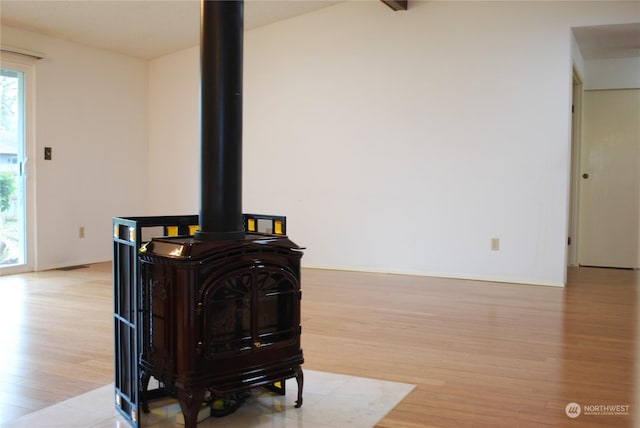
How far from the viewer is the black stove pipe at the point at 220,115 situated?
2205 mm

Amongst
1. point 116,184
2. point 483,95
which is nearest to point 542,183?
point 483,95

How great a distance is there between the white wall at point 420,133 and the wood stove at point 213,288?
11.9 ft

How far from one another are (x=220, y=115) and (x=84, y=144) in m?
4.78

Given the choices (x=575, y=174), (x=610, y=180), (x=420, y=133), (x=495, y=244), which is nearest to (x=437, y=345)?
(x=495, y=244)

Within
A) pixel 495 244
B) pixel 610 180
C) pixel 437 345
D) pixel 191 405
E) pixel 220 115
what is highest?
pixel 220 115

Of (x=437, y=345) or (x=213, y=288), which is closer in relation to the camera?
(x=213, y=288)

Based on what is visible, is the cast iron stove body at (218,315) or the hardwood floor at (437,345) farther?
the hardwood floor at (437,345)

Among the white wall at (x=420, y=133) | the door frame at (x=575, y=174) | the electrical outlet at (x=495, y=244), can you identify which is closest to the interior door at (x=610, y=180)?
the door frame at (x=575, y=174)

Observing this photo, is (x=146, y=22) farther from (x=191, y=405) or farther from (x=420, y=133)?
(x=191, y=405)

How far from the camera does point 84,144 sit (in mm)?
6453

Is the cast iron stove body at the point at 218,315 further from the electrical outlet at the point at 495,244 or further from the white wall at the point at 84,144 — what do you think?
the white wall at the point at 84,144

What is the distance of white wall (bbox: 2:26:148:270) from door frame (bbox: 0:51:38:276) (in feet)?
0.18

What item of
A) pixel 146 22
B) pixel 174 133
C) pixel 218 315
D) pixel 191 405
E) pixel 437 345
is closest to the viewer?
pixel 191 405

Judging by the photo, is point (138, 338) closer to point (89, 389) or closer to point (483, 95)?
point (89, 389)
